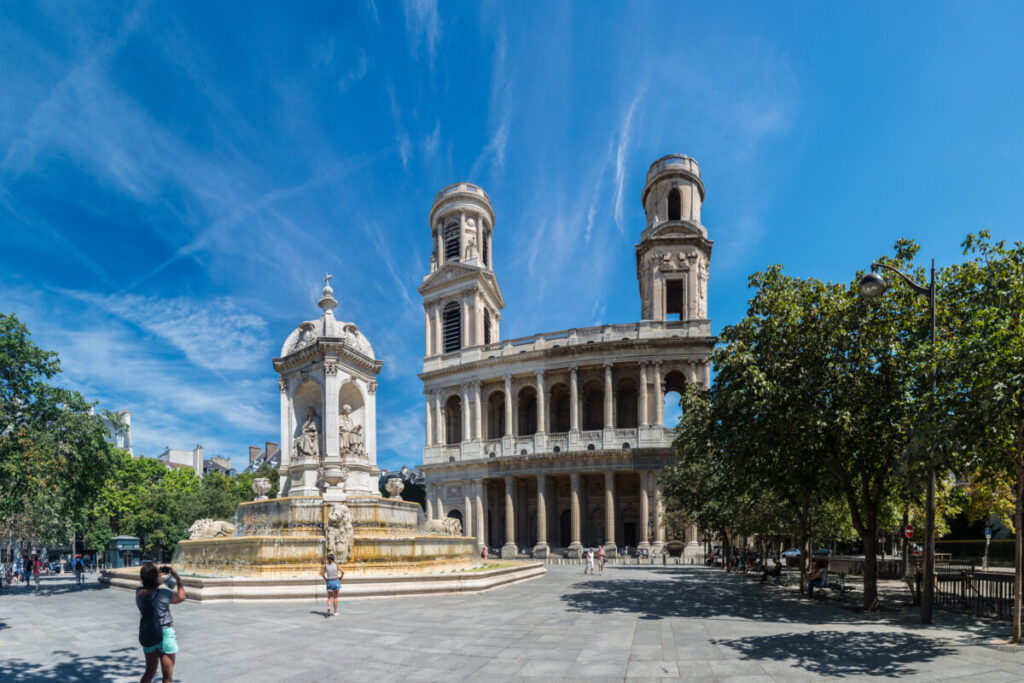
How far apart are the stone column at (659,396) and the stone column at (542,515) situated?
405 inches

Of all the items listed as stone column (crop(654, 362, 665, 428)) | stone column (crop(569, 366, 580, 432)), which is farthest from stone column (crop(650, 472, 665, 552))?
stone column (crop(569, 366, 580, 432))

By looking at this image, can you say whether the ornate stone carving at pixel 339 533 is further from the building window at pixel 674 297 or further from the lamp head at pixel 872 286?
the building window at pixel 674 297

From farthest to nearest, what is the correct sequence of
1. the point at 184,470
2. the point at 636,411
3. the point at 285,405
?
the point at 184,470, the point at 636,411, the point at 285,405

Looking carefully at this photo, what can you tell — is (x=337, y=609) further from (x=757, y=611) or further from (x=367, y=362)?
(x=757, y=611)

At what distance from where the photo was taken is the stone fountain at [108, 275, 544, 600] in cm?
1592

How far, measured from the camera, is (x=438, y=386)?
54.6 meters

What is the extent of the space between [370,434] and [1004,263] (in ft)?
59.7

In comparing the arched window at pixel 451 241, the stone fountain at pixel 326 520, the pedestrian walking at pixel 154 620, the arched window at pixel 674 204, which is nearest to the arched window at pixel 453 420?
the arched window at pixel 451 241

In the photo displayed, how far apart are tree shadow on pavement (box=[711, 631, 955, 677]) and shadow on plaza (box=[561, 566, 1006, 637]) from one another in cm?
189

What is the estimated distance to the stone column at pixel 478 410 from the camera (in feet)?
168

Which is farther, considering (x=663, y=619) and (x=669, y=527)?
(x=669, y=527)

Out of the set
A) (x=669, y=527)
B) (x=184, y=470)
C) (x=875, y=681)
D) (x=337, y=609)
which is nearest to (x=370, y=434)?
(x=337, y=609)

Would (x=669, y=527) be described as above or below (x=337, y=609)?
below

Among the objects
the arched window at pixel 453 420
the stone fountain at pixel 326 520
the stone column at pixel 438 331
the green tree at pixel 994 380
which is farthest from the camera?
the stone column at pixel 438 331
